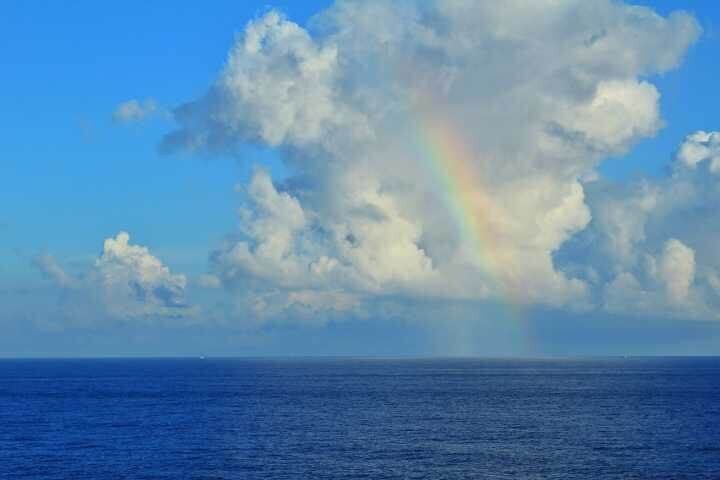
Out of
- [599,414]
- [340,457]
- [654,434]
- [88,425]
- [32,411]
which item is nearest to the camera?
[340,457]

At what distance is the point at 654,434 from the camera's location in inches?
5773

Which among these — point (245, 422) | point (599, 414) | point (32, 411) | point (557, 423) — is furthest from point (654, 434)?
point (32, 411)

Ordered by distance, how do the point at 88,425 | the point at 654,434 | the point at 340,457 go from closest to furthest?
the point at 340,457, the point at 654,434, the point at 88,425

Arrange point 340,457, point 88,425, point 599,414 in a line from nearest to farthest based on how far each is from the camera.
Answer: point 340,457 < point 88,425 < point 599,414

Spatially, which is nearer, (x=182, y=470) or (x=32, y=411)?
(x=182, y=470)

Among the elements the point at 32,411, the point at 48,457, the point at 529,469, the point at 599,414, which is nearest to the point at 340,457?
the point at 529,469

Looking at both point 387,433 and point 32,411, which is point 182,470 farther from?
point 32,411

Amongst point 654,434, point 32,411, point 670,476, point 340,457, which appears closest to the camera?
point 670,476

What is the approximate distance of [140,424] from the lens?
163m

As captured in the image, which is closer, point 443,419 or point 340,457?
point 340,457

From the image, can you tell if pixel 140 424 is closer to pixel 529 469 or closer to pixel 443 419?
pixel 443 419

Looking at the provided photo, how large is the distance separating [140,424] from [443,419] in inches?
2062

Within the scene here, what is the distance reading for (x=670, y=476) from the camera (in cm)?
10800

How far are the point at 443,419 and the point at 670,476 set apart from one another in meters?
64.9
